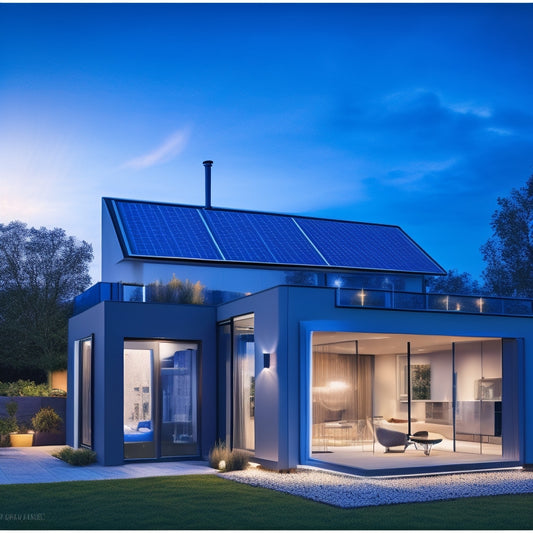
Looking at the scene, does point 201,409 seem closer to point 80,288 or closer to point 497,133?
point 80,288

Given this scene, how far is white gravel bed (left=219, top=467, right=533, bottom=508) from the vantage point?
1084cm

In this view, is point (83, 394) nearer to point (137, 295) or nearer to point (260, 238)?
point (137, 295)

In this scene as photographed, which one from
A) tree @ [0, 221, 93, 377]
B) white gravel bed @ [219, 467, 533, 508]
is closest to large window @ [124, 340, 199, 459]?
white gravel bed @ [219, 467, 533, 508]

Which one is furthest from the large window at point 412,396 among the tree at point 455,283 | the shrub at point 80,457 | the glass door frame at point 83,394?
the tree at point 455,283

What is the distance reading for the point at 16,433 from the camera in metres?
21.2

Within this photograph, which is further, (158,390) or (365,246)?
(365,246)

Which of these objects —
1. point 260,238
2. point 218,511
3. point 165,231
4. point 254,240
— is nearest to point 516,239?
point 260,238

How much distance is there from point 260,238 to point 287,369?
30.7ft

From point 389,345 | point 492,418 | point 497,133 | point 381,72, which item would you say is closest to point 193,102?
point 381,72

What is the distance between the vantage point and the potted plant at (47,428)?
21.5m

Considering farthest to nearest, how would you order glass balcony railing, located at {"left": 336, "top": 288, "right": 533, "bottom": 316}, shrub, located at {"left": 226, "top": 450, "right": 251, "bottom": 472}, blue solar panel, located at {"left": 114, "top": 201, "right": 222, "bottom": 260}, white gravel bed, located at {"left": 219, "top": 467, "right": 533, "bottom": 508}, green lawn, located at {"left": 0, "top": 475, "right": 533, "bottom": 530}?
blue solar panel, located at {"left": 114, "top": 201, "right": 222, "bottom": 260}, glass balcony railing, located at {"left": 336, "top": 288, "right": 533, "bottom": 316}, shrub, located at {"left": 226, "top": 450, "right": 251, "bottom": 472}, white gravel bed, located at {"left": 219, "top": 467, "right": 533, "bottom": 508}, green lawn, located at {"left": 0, "top": 475, "right": 533, "bottom": 530}

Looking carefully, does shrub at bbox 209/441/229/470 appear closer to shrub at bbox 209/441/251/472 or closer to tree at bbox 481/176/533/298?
shrub at bbox 209/441/251/472

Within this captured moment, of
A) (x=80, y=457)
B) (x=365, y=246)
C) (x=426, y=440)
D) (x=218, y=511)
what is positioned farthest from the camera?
(x=365, y=246)

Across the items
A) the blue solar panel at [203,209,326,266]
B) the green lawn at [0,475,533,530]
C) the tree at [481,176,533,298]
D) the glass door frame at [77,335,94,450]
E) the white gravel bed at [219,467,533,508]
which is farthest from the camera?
the tree at [481,176,533,298]
